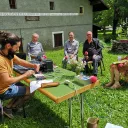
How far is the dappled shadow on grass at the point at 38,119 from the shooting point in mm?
3033

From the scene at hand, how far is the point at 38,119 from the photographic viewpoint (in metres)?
3.23

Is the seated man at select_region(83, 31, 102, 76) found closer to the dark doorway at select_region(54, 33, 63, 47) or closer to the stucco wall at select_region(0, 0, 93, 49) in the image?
the stucco wall at select_region(0, 0, 93, 49)

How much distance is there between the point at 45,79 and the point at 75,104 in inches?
45.6

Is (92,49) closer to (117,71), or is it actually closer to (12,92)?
(117,71)

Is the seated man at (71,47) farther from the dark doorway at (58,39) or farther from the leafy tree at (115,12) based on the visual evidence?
the leafy tree at (115,12)

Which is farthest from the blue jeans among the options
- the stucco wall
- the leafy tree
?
the leafy tree

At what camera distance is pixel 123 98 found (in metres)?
3.94

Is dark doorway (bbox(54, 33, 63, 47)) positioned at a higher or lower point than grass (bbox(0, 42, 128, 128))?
higher

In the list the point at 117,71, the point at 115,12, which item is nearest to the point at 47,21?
the point at 117,71

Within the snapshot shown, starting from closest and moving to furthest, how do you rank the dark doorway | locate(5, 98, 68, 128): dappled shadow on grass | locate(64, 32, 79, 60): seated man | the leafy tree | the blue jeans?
the blue jeans
locate(5, 98, 68, 128): dappled shadow on grass
locate(64, 32, 79, 60): seated man
the dark doorway
the leafy tree

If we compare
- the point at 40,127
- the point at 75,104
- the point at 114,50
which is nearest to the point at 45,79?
the point at 40,127

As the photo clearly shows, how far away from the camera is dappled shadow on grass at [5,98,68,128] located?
3033mm

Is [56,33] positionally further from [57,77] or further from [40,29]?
[57,77]

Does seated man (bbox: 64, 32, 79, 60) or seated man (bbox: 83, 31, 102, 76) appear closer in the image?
seated man (bbox: 83, 31, 102, 76)
